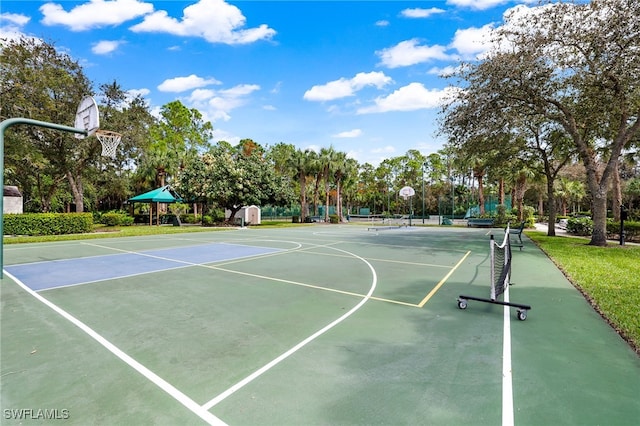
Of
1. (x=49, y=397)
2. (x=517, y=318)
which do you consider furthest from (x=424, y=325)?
(x=49, y=397)

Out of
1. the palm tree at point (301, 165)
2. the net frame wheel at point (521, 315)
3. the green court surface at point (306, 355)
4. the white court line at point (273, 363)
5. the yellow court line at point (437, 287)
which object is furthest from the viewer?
the palm tree at point (301, 165)

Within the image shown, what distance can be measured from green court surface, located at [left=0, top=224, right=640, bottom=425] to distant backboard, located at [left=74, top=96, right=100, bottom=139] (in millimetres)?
4727

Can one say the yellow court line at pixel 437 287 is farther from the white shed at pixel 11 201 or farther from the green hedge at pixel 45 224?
the white shed at pixel 11 201

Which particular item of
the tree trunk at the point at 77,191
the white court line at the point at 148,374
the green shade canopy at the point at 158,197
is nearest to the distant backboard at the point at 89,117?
the white court line at the point at 148,374

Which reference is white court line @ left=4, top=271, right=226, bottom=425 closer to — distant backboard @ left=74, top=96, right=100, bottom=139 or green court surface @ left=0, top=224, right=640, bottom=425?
green court surface @ left=0, top=224, right=640, bottom=425

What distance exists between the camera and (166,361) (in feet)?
12.7

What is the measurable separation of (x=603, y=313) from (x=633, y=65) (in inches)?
466

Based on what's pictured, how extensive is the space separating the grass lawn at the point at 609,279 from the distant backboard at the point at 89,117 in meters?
12.9

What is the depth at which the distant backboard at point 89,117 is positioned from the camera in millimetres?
10062

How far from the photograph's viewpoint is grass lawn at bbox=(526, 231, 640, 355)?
16.8 ft

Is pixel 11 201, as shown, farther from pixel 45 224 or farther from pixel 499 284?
pixel 499 284

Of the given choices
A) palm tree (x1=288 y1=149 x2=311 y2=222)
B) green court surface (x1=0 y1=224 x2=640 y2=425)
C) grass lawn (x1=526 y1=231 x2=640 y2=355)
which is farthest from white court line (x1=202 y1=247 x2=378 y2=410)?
palm tree (x1=288 y1=149 x2=311 y2=222)

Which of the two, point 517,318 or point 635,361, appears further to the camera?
point 517,318

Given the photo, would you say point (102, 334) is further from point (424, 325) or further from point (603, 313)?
point (603, 313)
